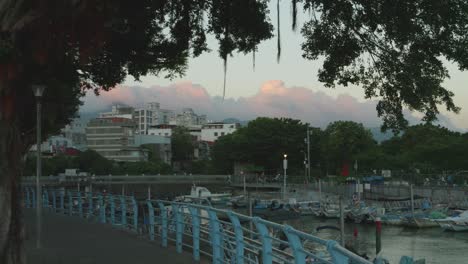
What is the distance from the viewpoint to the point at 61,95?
1994cm

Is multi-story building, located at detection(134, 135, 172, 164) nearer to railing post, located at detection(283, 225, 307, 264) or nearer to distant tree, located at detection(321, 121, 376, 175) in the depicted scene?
distant tree, located at detection(321, 121, 376, 175)

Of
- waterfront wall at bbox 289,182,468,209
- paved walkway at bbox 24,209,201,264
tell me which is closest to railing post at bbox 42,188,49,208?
paved walkway at bbox 24,209,201,264

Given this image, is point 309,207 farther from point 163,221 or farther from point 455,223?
point 163,221

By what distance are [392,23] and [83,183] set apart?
274 feet

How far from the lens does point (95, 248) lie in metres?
13.0

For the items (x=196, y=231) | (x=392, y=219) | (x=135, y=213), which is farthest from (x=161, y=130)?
(x=196, y=231)

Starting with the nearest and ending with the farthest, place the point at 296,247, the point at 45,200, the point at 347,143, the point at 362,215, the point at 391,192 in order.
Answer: the point at 296,247 < the point at 45,200 < the point at 362,215 < the point at 391,192 < the point at 347,143

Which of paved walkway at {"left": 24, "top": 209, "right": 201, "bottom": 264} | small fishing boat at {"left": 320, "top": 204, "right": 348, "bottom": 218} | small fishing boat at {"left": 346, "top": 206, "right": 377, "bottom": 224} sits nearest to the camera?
paved walkway at {"left": 24, "top": 209, "right": 201, "bottom": 264}

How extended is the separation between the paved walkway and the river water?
16.0 m

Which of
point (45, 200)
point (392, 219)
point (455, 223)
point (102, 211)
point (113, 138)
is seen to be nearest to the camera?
point (102, 211)

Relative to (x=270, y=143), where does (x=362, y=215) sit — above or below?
below

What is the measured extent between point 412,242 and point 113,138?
393 feet

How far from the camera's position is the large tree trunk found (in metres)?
9.33

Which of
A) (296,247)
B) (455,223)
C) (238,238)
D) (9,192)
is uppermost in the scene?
(9,192)
